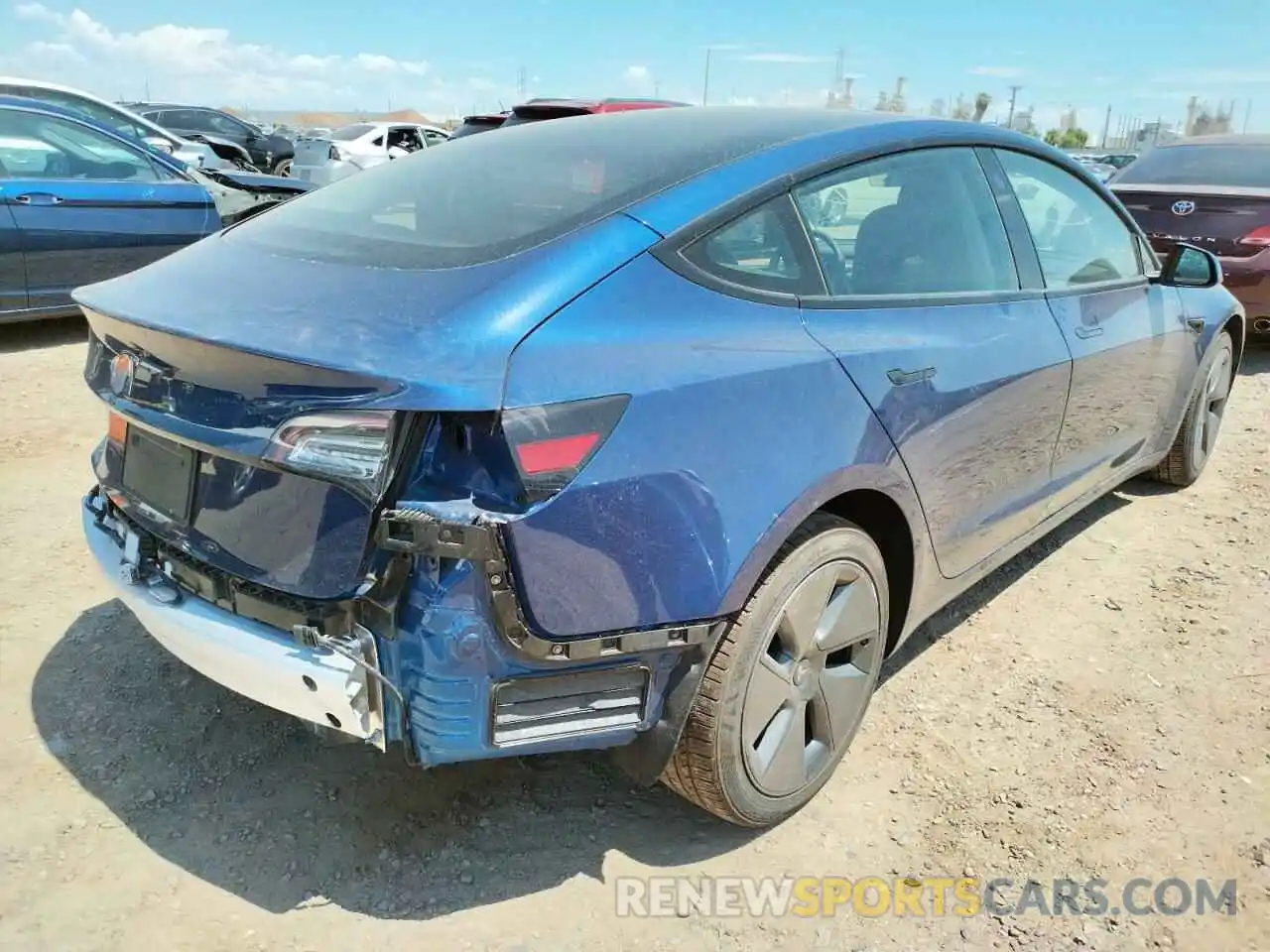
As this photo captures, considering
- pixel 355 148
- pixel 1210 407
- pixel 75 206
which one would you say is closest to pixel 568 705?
pixel 1210 407

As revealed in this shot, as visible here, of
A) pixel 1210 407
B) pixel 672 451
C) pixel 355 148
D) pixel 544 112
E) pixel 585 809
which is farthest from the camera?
pixel 355 148

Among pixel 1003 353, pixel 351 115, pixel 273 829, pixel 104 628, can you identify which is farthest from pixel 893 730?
pixel 351 115

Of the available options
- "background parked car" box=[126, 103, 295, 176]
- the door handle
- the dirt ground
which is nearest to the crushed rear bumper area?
the dirt ground

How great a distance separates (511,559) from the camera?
171 cm

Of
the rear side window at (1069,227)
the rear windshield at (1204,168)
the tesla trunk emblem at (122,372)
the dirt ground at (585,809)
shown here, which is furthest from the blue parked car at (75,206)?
the rear windshield at (1204,168)

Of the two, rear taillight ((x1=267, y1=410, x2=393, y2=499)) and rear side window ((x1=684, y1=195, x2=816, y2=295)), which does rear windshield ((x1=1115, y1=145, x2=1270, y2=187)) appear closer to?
rear side window ((x1=684, y1=195, x2=816, y2=295))

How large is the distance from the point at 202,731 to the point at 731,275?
1.86m

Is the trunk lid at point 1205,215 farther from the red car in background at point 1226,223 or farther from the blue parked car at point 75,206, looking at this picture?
the blue parked car at point 75,206

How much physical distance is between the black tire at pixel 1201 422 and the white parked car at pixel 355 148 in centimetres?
1177

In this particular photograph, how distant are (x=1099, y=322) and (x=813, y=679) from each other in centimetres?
175

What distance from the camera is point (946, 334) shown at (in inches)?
100

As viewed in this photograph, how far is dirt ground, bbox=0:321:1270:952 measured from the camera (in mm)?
2127

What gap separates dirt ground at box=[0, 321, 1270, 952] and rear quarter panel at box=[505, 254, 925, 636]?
78 cm

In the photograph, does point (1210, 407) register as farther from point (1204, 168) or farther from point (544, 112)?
point (544, 112)
